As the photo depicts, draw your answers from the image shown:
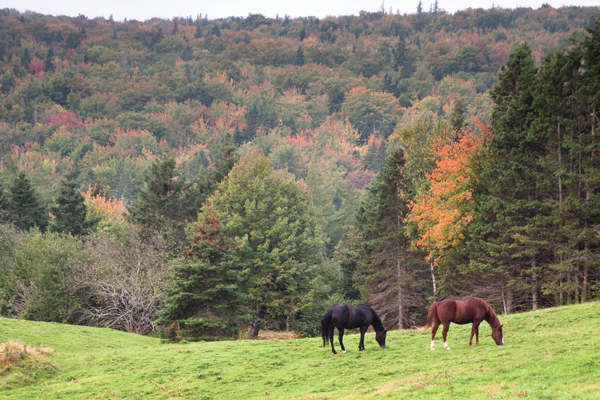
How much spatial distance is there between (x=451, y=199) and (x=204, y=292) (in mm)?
18070

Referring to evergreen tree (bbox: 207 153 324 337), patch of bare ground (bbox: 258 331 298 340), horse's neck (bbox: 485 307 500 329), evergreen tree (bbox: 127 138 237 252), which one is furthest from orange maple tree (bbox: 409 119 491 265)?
evergreen tree (bbox: 127 138 237 252)

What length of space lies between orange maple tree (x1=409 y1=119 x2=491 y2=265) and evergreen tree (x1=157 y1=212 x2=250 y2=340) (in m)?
14.2

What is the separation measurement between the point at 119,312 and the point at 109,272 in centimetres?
360

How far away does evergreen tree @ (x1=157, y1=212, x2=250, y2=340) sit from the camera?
102ft

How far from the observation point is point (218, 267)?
1256 inches

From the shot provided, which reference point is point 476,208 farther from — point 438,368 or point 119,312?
point 119,312

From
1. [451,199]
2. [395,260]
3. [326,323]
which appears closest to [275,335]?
[395,260]

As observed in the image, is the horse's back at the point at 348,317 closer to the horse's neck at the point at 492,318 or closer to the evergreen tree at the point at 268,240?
the horse's neck at the point at 492,318

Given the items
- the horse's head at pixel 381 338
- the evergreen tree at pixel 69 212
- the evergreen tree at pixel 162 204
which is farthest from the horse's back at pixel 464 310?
the evergreen tree at pixel 69 212

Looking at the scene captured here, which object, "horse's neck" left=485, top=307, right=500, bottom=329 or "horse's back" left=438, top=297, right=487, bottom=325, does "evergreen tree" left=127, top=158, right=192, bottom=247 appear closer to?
"horse's back" left=438, top=297, right=487, bottom=325

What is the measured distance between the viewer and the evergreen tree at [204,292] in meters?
31.2

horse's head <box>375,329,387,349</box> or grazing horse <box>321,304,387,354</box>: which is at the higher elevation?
grazing horse <box>321,304,387,354</box>

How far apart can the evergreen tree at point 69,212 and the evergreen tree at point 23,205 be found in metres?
3.34

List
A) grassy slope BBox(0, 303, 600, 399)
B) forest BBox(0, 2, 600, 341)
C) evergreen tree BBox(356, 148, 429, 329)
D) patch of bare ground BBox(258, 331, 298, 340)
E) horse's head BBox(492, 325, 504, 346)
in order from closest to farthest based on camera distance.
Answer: grassy slope BBox(0, 303, 600, 399), horse's head BBox(492, 325, 504, 346), forest BBox(0, 2, 600, 341), patch of bare ground BBox(258, 331, 298, 340), evergreen tree BBox(356, 148, 429, 329)
